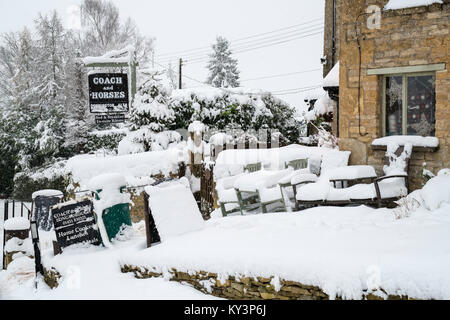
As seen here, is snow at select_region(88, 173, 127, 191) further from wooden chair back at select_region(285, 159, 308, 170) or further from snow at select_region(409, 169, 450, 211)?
snow at select_region(409, 169, 450, 211)

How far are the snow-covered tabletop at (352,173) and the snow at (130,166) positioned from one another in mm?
4538

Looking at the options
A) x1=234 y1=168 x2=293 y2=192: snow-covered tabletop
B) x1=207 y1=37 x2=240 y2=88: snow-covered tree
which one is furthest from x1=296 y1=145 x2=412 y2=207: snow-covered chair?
x1=207 y1=37 x2=240 y2=88: snow-covered tree

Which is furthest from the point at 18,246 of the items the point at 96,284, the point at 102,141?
the point at 102,141

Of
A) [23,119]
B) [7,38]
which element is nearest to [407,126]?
[23,119]

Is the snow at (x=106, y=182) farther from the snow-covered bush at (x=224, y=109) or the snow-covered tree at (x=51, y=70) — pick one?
the snow-covered tree at (x=51, y=70)

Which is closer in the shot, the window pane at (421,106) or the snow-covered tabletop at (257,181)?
the window pane at (421,106)

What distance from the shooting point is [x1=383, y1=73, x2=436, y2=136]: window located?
6426 millimetres

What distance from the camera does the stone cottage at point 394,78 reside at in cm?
619

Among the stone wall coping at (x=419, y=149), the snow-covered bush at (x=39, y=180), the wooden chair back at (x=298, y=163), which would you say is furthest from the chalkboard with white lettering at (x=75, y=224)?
the snow-covered bush at (x=39, y=180)
